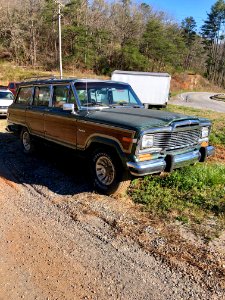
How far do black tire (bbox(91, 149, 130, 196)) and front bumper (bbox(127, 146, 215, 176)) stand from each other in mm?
424

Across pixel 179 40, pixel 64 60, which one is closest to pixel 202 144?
pixel 64 60

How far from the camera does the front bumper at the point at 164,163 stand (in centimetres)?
464

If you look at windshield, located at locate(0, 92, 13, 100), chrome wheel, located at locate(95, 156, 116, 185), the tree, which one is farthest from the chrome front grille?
the tree

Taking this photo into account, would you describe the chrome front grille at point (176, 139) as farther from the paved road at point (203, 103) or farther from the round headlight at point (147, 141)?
the paved road at point (203, 103)

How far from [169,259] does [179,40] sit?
71980 mm

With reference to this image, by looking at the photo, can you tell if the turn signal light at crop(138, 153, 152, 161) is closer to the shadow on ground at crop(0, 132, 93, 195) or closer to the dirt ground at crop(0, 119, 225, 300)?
the dirt ground at crop(0, 119, 225, 300)

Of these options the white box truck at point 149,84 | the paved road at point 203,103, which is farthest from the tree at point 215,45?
the white box truck at point 149,84

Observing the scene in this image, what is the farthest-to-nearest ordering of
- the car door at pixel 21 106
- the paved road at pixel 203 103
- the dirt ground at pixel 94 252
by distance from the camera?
the paved road at pixel 203 103, the car door at pixel 21 106, the dirt ground at pixel 94 252

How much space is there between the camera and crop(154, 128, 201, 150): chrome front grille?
4.86 meters

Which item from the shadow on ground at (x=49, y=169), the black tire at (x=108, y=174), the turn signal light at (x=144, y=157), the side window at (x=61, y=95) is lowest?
the shadow on ground at (x=49, y=169)

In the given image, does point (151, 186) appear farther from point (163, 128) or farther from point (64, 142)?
point (64, 142)

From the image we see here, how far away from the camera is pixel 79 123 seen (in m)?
5.72

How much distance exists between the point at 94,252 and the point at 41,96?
461 centimetres

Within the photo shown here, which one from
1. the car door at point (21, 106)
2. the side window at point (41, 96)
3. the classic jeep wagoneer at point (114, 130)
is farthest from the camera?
the car door at point (21, 106)
